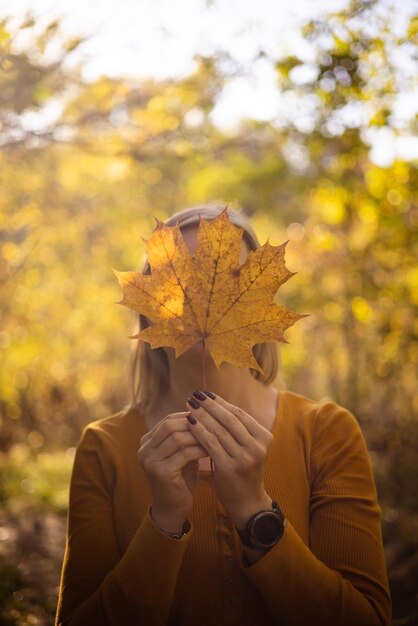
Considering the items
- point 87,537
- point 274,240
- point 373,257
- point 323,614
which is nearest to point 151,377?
point 87,537

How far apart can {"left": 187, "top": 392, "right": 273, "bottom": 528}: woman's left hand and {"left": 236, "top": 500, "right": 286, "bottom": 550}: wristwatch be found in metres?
0.09

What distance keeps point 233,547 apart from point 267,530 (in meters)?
0.27

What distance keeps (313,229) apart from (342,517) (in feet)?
19.7

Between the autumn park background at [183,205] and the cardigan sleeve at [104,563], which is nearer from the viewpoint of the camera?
the cardigan sleeve at [104,563]

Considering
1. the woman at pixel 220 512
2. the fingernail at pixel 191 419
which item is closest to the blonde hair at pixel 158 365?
the woman at pixel 220 512

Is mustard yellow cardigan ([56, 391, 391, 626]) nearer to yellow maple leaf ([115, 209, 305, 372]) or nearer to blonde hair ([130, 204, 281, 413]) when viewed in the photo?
blonde hair ([130, 204, 281, 413])

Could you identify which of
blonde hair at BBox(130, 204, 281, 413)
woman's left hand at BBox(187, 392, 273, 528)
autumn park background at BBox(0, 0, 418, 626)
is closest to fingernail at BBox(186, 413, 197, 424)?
woman's left hand at BBox(187, 392, 273, 528)

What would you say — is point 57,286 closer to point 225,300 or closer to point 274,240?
point 274,240

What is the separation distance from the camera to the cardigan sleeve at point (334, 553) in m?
1.57

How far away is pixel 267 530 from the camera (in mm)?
1562

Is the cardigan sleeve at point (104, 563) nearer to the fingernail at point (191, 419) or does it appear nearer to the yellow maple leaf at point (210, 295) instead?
the fingernail at point (191, 419)

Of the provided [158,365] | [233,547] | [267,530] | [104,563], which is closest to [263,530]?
[267,530]

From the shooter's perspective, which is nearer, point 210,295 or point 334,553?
point 210,295

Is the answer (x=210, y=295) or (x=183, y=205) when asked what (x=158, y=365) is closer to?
(x=210, y=295)
